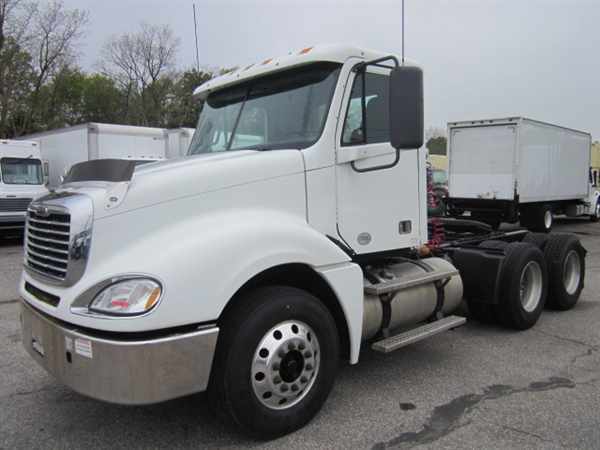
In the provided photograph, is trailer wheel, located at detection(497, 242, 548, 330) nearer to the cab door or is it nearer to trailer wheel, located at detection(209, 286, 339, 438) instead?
the cab door

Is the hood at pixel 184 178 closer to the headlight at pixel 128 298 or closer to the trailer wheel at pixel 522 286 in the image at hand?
the headlight at pixel 128 298

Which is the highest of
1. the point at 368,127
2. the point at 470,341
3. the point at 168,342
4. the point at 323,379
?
the point at 368,127

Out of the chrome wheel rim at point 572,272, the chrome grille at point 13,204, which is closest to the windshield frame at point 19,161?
the chrome grille at point 13,204

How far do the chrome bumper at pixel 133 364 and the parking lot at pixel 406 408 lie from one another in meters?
0.68

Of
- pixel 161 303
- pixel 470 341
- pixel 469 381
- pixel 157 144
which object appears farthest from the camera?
pixel 157 144

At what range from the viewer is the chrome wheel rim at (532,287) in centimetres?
598

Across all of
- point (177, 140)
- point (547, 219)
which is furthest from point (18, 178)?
point (547, 219)

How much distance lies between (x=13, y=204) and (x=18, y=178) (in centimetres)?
118

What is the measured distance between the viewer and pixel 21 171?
16094 mm

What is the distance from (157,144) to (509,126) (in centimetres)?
1121

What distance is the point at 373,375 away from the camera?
177 inches

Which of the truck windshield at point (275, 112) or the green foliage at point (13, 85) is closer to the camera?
the truck windshield at point (275, 112)

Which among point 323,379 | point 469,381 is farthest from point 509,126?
point 323,379

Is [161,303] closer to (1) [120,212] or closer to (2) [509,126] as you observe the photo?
(1) [120,212]
